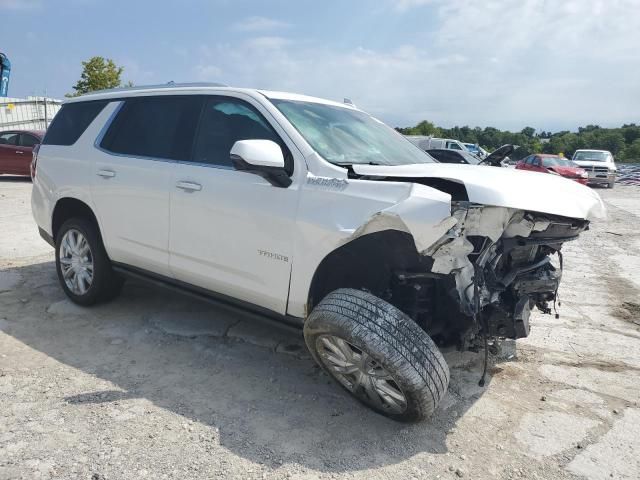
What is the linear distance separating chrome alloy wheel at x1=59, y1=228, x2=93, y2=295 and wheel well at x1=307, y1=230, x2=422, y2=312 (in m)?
2.30

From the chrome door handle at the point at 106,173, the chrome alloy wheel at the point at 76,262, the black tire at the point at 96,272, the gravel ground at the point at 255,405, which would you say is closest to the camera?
the gravel ground at the point at 255,405

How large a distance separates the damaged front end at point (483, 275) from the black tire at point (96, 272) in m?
2.63

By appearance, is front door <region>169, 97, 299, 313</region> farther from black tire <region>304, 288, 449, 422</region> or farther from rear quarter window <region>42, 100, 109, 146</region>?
rear quarter window <region>42, 100, 109, 146</region>

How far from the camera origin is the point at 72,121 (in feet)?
15.6

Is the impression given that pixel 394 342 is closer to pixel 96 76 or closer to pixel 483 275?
pixel 483 275

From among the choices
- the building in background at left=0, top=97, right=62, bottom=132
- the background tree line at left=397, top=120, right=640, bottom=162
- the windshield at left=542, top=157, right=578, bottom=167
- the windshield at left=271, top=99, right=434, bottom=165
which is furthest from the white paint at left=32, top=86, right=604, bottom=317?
the background tree line at left=397, top=120, right=640, bottom=162

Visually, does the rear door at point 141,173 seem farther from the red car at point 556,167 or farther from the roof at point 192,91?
the red car at point 556,167

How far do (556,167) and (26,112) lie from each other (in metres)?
21.3

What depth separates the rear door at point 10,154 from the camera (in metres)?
14.2

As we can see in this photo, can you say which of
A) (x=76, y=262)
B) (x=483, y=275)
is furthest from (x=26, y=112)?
(x=483, y=275)

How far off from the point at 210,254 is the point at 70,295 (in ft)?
6.21

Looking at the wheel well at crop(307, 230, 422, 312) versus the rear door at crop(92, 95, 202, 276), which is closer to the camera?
the wheel well at crop(307, 230, 422, 312)

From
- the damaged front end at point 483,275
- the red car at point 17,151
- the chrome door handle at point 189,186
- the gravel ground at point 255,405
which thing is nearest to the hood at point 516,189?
the damaged front end at point 483,275

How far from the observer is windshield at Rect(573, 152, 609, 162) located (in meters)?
24.1
